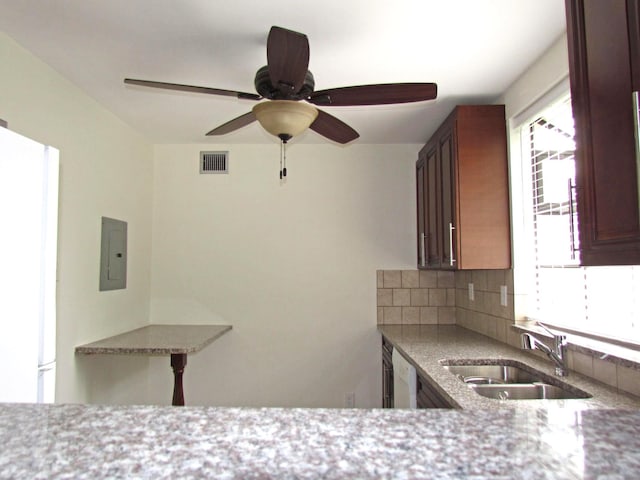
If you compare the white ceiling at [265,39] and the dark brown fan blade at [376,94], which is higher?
the white ceiling at [265,39]

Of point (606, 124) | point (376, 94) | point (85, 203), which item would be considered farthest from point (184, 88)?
point (606, 124)

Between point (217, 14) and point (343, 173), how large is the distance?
202 centimetres

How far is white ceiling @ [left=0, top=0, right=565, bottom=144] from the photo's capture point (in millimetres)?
1806

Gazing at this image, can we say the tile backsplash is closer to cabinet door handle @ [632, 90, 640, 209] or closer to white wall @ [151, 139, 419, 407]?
white wall @ [151, 139, 419, 407]

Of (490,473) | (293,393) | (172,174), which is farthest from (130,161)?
(490,473)

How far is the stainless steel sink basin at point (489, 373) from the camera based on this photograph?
2.16m

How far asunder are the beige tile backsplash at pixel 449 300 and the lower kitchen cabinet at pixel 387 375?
29 cm

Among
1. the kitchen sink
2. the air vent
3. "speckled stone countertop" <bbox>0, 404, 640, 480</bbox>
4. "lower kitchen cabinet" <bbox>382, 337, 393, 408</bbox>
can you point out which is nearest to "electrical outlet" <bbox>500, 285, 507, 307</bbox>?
the kitchen sink

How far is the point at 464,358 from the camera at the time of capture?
7.35 feet

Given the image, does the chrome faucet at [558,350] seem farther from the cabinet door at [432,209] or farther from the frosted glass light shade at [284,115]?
the frosted glass light shade at [284,115]

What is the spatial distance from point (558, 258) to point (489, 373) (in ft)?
2.25

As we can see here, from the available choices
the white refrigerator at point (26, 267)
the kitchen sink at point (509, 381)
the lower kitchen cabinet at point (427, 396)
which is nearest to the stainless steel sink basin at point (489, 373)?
the kitchen sink at point (509, 381)

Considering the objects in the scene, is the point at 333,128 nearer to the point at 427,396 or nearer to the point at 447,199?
the point at 447,199

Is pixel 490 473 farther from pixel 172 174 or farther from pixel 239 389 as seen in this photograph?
pixel 172 174
